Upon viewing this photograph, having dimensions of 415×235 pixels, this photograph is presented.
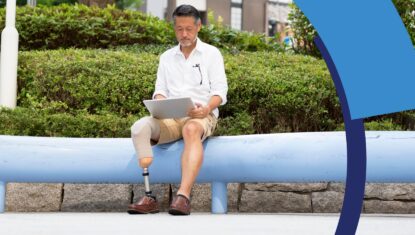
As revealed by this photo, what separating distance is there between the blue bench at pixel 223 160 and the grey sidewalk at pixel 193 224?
0.87 feet

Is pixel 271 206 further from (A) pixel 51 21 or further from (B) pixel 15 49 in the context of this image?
(A) pixel 51 21

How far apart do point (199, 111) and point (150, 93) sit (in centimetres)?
197

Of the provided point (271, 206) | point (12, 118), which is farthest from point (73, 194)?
point (271, 206)

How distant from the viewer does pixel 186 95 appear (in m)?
6.48

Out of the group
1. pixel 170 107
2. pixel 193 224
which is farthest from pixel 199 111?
pixel 193 224

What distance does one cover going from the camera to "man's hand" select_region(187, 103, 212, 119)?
6.24m

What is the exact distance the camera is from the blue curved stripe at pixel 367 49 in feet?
11.2

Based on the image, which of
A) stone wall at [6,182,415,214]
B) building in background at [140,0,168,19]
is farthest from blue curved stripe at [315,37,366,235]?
building in background at [140,0,168,19]

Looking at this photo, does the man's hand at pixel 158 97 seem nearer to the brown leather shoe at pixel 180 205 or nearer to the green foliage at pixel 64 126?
the brown leather shoe at pixel 180 205

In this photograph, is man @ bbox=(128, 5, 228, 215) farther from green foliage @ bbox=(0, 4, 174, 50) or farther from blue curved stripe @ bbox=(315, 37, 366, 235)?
green foliage @ bbox=(0, 4, 174, 50)

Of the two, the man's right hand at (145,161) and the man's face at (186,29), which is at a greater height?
the man's face at (186,29)

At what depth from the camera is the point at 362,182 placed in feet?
12.1

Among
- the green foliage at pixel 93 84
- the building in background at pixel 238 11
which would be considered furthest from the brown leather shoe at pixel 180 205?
the building in background at pixel 238 11

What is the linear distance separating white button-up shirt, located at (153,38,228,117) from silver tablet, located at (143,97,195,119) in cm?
26
